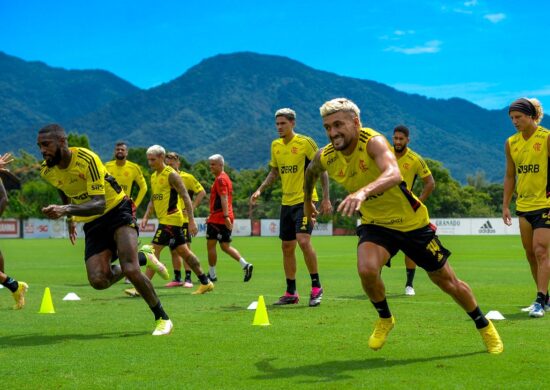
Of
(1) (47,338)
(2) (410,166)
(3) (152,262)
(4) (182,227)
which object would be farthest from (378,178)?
(4) (182,227)

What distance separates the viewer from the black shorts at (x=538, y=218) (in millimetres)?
9727

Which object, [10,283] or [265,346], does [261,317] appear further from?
[10,283]

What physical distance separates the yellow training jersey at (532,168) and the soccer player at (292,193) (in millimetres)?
2620

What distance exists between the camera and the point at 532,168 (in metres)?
9.88

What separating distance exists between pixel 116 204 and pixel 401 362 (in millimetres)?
3675

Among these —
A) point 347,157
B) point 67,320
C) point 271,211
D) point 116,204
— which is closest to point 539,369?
point 347,157

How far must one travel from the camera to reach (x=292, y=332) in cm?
835

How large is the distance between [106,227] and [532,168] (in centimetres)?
518

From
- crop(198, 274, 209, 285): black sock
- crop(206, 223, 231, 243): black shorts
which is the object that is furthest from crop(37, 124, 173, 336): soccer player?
crop(206, 223, 231, 243): black shorts

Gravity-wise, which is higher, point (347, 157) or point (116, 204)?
point (347, 157)

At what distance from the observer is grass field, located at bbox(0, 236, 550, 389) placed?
5891mm

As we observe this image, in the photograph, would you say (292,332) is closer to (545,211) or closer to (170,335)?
(170,335)

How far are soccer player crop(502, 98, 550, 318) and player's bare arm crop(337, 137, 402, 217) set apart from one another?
3750 mm

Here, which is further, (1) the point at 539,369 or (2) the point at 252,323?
(2) the point at 252,323
